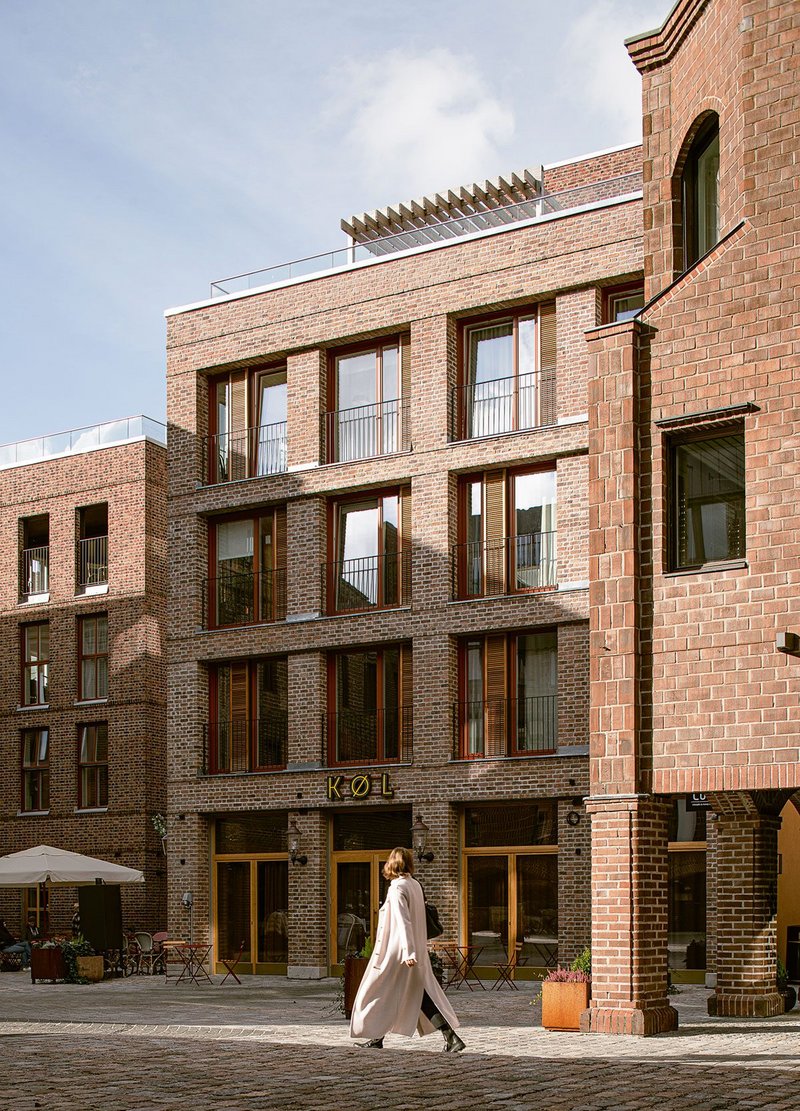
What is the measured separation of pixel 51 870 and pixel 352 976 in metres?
12.3

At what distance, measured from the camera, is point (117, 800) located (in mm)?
36656

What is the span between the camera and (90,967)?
26953 millimetres

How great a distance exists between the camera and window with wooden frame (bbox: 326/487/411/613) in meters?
29.1

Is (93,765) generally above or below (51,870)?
above

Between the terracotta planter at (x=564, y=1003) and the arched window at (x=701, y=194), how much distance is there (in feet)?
24.5

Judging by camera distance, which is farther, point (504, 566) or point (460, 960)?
point (504, 566)

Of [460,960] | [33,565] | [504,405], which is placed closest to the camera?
[460,960]

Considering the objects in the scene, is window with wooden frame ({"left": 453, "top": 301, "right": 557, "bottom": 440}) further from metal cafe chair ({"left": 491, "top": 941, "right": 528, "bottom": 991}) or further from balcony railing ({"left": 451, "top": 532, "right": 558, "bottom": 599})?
metal cafe chair ({"left": 491, "top": 941, "right": 528, "bottom": 991})

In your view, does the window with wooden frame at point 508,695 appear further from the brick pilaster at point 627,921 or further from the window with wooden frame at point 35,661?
the window with wooden frame at point 35,661

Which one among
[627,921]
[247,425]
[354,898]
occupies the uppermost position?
[247,425]

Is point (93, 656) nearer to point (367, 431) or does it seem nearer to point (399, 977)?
point (367, 431)

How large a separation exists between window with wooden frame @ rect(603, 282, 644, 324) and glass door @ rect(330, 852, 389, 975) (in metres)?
10.5

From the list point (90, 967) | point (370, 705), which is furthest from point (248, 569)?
point (90, 967)

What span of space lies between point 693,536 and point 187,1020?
27.5 ft
